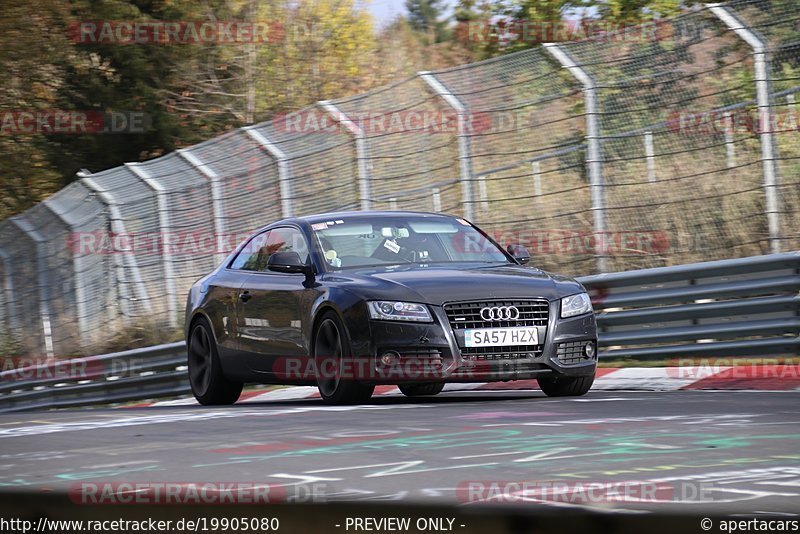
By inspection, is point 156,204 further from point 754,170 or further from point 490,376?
point 490,376

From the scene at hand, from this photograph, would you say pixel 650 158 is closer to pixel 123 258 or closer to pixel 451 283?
pixel 451 283

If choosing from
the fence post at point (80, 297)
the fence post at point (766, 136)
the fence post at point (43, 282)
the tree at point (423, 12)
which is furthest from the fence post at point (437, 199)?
the tree at point (423, 12)

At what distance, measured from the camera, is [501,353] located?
30.9 ft

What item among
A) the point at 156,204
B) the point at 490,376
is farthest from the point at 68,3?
the point at 490,376

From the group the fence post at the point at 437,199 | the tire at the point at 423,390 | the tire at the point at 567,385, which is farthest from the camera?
the fence post at the point at 437,199

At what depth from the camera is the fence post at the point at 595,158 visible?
13.4 meters

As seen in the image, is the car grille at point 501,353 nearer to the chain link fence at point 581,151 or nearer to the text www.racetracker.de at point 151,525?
the chain link fence at point 581,151

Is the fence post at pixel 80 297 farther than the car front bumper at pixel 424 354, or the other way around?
the fence post at pixel 80 297

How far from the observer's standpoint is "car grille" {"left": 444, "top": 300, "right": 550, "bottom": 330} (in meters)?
9.37

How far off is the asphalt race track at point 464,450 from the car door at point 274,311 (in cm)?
86

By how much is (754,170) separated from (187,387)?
6321 millimetres

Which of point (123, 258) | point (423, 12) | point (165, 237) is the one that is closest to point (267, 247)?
point (165, 237)

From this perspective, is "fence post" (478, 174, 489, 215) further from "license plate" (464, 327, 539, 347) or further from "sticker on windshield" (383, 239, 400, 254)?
"license plate" (464, 327, 539, 347)

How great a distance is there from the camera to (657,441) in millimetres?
6504
